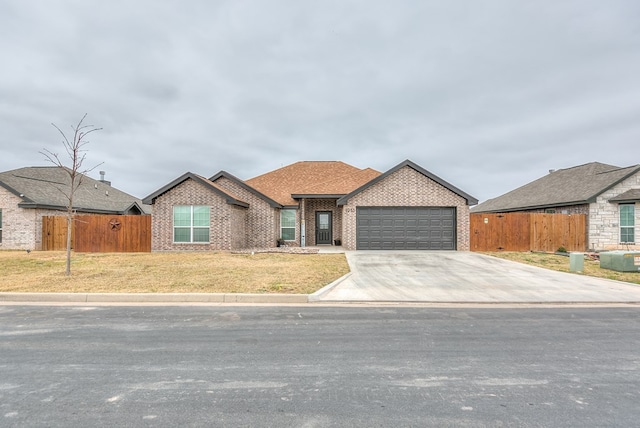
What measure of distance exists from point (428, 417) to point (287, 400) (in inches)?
54.9

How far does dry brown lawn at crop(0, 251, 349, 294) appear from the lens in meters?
8.99

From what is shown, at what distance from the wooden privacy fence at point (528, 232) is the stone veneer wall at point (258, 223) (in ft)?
39.3

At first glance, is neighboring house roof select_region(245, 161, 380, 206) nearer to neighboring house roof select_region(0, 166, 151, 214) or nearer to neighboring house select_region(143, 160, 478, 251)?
neighboring house select_region(143, 160, 478, 251)

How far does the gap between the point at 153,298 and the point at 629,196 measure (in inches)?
964

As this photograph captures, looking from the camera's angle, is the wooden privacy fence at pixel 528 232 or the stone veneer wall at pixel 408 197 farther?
Answer: the wooden privacy fence at pixel 528 232

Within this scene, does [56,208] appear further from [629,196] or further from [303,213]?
[629,196]

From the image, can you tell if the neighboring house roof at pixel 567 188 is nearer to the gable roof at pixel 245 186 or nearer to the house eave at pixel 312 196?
the house eave at pixel 312 196

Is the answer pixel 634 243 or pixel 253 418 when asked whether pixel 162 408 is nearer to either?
pixel 253 418

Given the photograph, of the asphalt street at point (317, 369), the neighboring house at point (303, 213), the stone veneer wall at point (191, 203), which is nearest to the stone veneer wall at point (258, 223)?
the neighboring house at point (303, 213)

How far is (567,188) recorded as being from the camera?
78.0 feet

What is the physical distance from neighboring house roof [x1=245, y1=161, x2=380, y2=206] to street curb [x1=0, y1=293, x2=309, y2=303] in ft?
47.7

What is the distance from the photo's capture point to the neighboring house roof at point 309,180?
23172 millimetres

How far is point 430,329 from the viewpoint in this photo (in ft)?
19.9

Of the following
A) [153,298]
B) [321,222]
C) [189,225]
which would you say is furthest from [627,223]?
[189,225]
